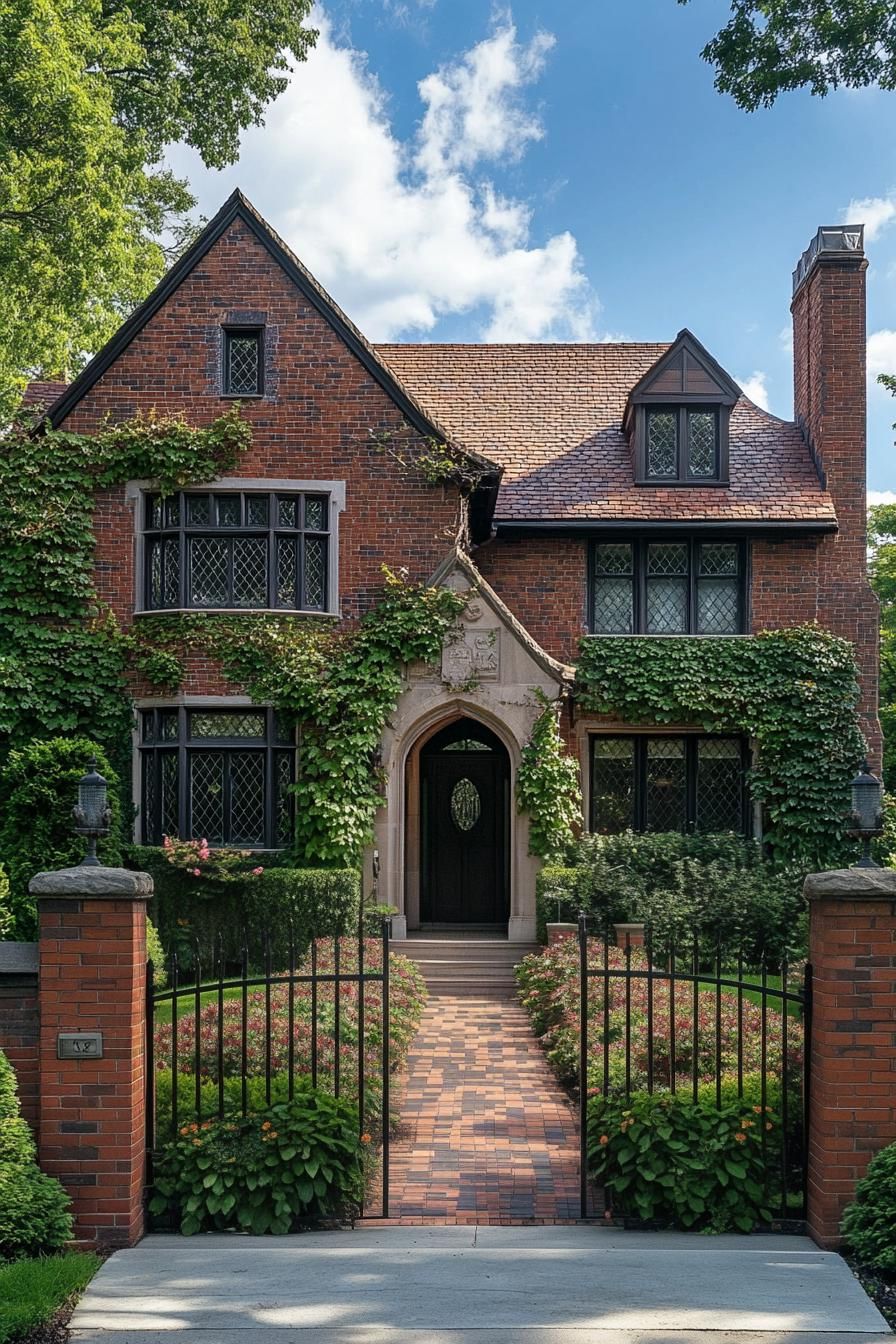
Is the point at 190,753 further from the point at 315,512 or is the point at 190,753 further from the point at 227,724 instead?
the point at 315,512

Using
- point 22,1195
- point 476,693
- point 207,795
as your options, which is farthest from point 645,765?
point 22,1195

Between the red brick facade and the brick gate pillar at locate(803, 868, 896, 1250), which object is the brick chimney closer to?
the red brick facade

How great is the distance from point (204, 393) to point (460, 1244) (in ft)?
42.9

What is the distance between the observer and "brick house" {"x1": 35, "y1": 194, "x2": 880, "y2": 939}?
16.7 meters

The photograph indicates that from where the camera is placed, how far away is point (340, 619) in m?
16.9

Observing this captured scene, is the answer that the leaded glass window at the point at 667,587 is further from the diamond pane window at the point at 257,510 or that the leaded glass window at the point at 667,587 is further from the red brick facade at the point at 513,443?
the diamond pane window at the point at 257,510

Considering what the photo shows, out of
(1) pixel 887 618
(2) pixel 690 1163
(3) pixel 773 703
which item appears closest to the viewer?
(2) pixel 690 1163

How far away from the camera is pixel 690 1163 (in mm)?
7098

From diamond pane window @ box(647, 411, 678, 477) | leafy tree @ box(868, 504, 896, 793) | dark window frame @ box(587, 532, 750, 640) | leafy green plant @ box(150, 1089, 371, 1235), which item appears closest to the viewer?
leafy green plant @ box(150, 1089, 371, 1235)

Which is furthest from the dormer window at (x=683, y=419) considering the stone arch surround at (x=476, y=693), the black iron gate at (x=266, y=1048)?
the black iron gate at (x=266, y=1048)

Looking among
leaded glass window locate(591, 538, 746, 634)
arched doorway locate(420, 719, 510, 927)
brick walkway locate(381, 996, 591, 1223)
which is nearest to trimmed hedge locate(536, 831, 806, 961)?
arched doorway locate(420, 719, 510, 927)

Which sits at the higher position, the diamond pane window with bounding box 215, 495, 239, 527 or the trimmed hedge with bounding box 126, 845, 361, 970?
the diamond pane window with bounding box 215, 495, 239, 527

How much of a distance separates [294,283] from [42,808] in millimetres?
8028

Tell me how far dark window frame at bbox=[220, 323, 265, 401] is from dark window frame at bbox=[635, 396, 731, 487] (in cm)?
601
